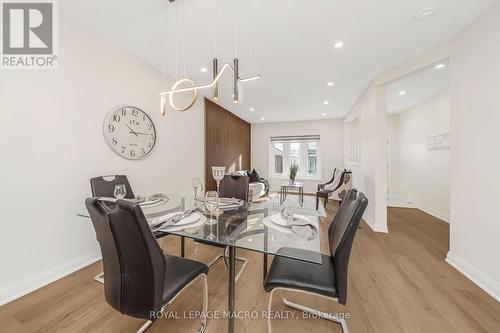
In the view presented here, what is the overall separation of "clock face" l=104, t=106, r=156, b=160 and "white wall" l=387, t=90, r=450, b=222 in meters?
5.35

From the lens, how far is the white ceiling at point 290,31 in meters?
1.69

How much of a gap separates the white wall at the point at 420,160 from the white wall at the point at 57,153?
220 inches

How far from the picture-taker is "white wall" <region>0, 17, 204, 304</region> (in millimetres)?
1542

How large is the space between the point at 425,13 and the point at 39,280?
4.35 metres

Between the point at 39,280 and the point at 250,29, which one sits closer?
the point at 39,280

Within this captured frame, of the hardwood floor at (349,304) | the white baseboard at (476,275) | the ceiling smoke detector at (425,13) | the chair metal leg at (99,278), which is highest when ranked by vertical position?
the ceiling smoke detector at (425,13)

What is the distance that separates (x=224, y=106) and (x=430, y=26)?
3.95 meters

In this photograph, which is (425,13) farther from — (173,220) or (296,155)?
(296,155)

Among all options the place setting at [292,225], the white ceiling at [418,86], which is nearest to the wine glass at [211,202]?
the place setting at [292,225]

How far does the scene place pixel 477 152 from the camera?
1.79m

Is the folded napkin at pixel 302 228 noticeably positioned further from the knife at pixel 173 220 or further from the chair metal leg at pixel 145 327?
the chair metal leg at pixel 145 327

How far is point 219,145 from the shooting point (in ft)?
15.5

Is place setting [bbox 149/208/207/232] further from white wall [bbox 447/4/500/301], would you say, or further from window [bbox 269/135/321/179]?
window [bbox 269/135/321/179]

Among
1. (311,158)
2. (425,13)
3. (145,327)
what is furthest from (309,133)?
(145,327)
